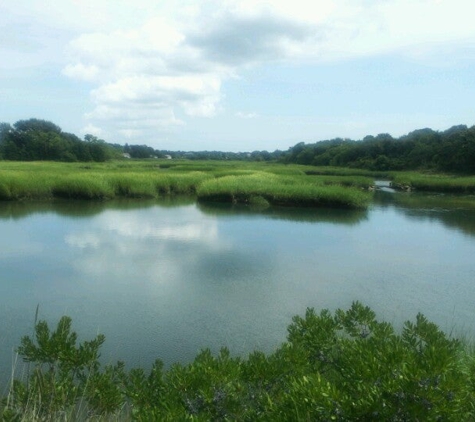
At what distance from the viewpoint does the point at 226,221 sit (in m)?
13.3

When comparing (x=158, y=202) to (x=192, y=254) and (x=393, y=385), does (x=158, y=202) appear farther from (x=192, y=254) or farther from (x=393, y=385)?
(x=393, y=385)

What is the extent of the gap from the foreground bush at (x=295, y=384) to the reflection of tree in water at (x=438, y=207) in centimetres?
1087

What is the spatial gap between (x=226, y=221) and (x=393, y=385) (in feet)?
38.2

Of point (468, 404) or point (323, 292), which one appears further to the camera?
point (323, 292)

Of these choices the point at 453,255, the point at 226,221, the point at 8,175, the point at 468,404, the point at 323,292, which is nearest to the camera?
the point at 468,404

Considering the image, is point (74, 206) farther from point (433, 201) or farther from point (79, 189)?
point (433, 201)

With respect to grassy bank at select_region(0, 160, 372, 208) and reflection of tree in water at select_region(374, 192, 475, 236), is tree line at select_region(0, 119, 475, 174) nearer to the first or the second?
reflection of tree in water at select_region(374, 192, 475, 236)

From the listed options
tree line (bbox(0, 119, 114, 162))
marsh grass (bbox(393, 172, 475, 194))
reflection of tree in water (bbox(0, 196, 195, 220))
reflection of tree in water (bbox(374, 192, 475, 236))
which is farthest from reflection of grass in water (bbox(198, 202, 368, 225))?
tree line (bbox(0, 119, 114, 162))

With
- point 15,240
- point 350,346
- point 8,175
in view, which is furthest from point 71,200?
point 350,346

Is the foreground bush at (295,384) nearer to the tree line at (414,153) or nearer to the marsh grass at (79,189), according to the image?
the marsh grass at (79,189)

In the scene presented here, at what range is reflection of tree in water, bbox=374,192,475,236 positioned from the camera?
14.2m

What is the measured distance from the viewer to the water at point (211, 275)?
5176mm

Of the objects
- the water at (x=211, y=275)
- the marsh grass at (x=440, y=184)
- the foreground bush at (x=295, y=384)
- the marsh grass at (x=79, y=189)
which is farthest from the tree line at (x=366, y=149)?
the foreground bush at (x=295, y=384)

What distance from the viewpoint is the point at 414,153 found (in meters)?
34.6
